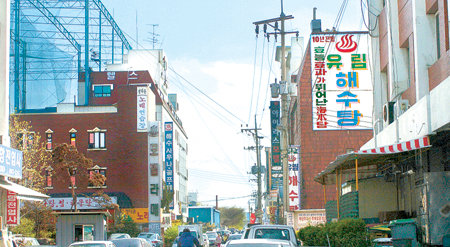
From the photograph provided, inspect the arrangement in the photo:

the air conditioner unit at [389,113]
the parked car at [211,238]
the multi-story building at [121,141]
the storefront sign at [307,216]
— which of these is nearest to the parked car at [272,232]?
the air conditioner unit at [389,113]

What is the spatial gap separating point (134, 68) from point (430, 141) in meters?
64.7

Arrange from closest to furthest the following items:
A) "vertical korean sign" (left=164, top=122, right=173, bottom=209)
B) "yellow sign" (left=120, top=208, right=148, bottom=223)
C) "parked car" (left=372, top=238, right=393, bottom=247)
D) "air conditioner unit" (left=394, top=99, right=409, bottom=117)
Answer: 1. "parked car" (left=372, top=238, right=393, bottom=247)
2. "air conditioner unit" (left=394, top=99, right=409, bottom=117)
3. "yellow sign" (left=120, top=208, right=148, bottom=223)
4. "vertical korean sign" (left=164, top=122, right=173, bottom=209)

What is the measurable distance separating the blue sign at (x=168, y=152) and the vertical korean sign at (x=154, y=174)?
2.22 meters

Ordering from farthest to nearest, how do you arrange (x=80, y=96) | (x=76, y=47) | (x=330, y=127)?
(x=80, y=96)
(x=76, y=47)
(x=330, y=127)

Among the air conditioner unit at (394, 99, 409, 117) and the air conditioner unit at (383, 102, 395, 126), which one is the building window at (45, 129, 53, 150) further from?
the air conditioner unit at (394, 99, 409, 117)

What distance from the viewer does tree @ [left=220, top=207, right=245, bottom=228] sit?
6339 inches

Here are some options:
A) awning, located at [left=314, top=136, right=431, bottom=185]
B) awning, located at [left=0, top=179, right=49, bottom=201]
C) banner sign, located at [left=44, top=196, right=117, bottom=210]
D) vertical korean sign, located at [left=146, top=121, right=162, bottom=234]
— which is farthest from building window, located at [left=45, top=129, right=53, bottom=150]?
awning, located at [left=314, top=136, right=431, bottom=185]

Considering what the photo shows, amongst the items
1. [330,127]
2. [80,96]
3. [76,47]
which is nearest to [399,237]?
[330,127]

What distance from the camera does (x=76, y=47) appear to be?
68375 mm

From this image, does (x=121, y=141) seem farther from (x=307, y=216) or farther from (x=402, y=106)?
(x=402, y=106)

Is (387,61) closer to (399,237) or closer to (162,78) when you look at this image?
(399,237)

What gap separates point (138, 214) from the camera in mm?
63719

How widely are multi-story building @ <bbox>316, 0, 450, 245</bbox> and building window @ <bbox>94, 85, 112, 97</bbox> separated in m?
49.8

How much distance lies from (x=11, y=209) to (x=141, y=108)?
3833 centimetres
